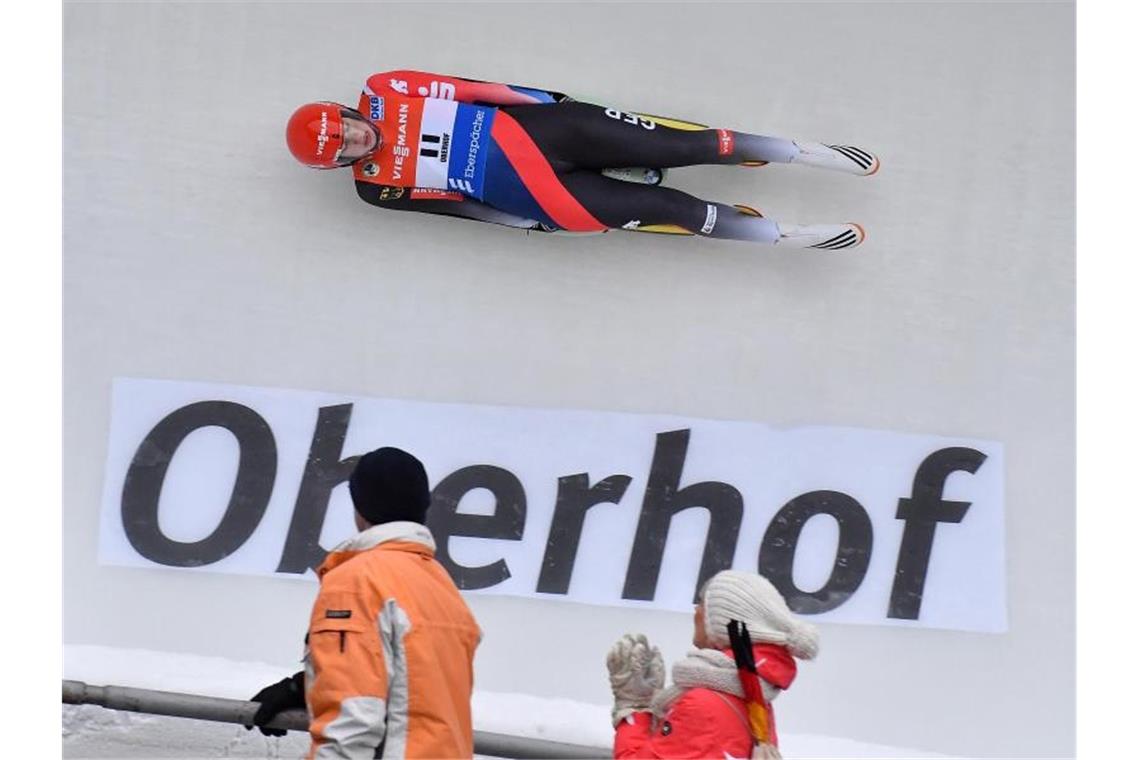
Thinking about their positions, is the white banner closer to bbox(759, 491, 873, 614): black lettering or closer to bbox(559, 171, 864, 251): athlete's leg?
bbox(759, 491, 873, 614): black lettering

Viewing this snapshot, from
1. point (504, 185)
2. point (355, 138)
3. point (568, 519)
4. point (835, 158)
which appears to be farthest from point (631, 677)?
point (835, 158)

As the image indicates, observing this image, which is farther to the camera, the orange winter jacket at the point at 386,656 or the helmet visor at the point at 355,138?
the helmet visor at the point at 355,138

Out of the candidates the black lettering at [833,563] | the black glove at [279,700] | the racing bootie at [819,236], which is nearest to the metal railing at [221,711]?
the black glove at [279,700]

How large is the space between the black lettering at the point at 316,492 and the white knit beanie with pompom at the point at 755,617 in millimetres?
1904

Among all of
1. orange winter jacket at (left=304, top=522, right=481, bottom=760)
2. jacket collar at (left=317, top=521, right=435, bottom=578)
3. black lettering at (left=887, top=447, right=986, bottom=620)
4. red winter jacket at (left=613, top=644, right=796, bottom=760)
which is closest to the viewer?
orange winter jacket at (left=304, top=522, right=481, bottom=760)

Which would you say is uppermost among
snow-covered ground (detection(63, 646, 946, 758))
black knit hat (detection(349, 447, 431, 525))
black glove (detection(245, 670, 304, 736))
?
black knit hat (detection(349, 447, 431, 525))

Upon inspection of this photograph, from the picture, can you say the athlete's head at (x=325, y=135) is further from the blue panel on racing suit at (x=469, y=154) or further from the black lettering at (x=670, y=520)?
the black lettering at (x=670, y=520)

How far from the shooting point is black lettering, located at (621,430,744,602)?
4281 mm

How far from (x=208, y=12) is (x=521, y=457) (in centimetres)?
180

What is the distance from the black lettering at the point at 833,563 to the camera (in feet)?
14.1

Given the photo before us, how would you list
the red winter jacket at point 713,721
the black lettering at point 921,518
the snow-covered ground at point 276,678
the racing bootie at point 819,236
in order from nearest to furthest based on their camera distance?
the red winter jacket at point 713,721 → the snow-covered ground at point 276,678 → the black lettering at point 921,518 → the racing bootie at point 819,236

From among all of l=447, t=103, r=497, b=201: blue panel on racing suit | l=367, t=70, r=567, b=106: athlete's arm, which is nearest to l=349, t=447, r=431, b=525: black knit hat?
l=447, t=103, r=497, b=201: blue panel on racing suit

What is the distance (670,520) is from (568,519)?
313mm

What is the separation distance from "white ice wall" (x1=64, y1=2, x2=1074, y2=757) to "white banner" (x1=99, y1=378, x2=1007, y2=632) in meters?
0.07
